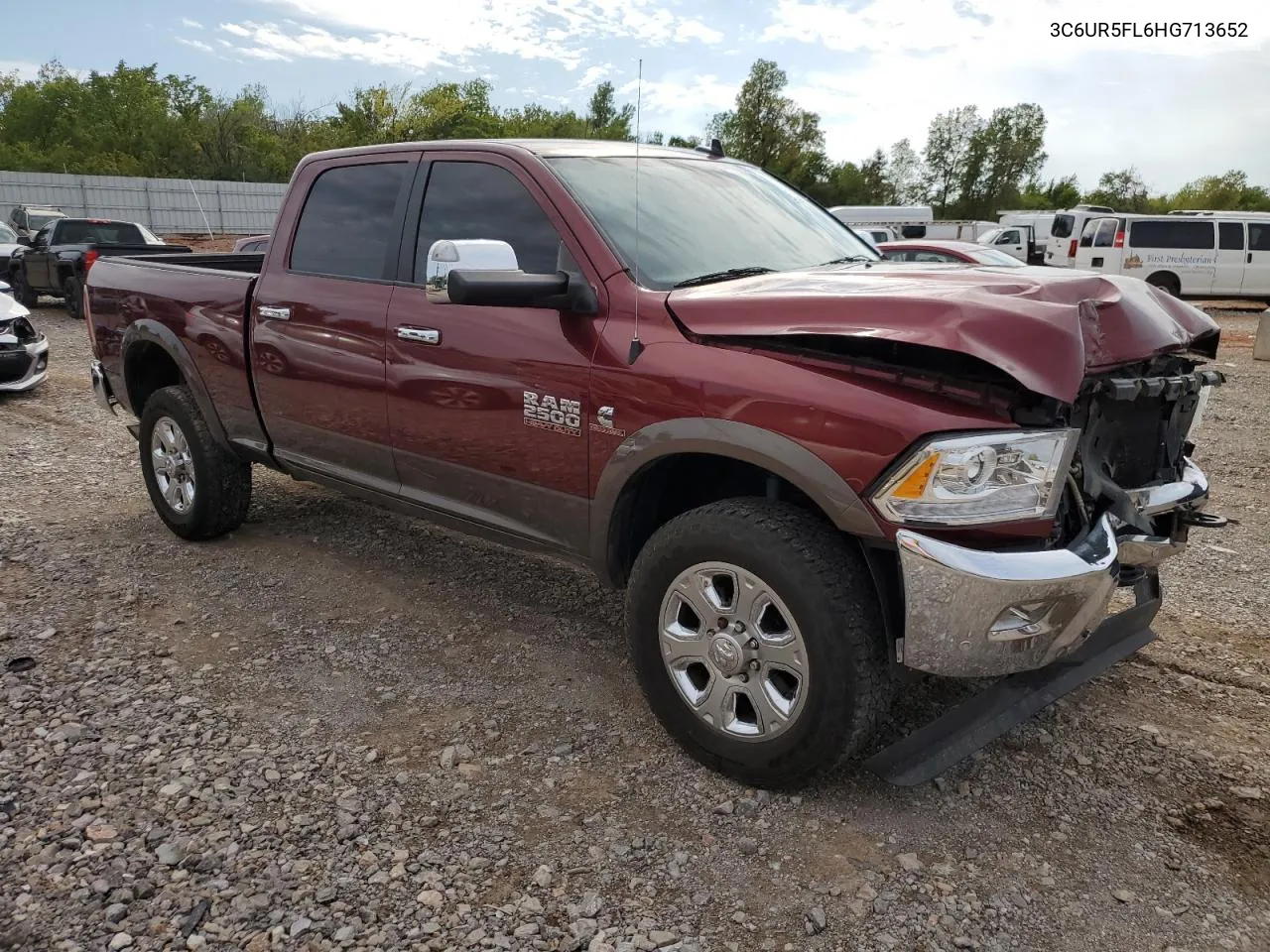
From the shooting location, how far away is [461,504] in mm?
3719

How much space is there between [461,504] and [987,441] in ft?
6.63

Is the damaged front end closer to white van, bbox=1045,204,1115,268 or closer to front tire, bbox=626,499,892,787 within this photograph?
front tire, bbox=626,499,892,787

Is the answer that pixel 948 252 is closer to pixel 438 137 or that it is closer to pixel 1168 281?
pixel 1168 281

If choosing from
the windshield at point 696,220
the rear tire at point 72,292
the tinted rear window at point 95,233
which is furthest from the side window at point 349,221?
the tinted rear window at point 95,233

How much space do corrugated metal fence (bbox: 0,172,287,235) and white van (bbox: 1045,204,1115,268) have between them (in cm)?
2342

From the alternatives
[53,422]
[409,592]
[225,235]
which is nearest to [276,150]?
[225,235]

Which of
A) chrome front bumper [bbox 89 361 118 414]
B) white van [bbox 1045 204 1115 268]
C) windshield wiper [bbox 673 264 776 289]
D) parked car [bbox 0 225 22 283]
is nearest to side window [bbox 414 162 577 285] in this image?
windshield wiper [bbox 673 264 776 289]

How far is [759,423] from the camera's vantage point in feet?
8.88

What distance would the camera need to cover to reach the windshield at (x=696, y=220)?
10.7ft

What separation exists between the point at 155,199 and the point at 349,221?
1293 inches

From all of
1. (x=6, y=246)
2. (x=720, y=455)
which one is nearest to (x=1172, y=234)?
(x=720, y=455)

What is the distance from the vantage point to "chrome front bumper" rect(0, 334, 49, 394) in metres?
9.02

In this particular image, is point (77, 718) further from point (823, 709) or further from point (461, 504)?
point (823, 709)

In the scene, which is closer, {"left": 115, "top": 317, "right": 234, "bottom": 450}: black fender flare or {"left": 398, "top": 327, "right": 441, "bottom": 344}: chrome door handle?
{"left": 398, "top": 327, "right": 441, "bottom": 344}: chrome door handle
